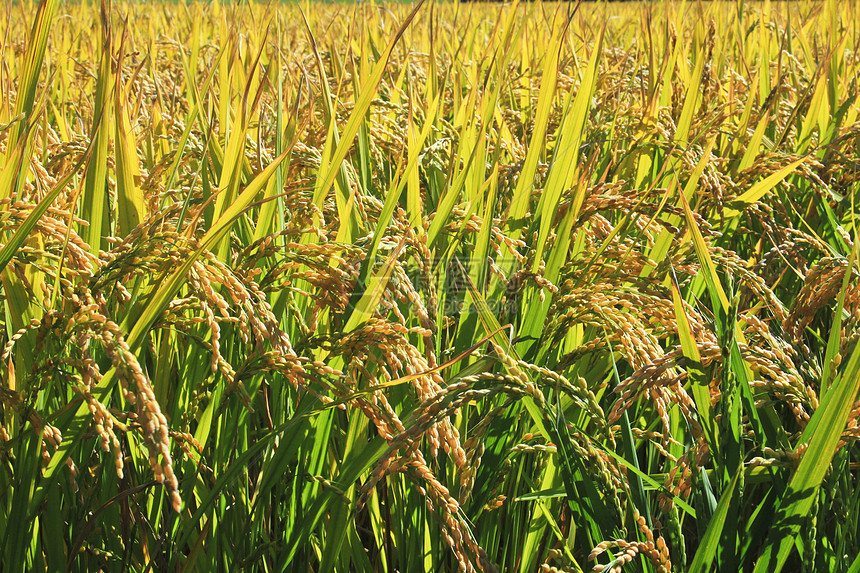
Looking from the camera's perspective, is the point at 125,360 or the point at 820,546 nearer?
the point at 125,360

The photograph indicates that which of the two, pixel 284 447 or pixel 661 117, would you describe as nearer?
pixel 284 447

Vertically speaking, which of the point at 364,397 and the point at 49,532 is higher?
the point at 364,397

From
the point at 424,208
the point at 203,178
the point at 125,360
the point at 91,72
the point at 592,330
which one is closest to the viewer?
the point at 125,360

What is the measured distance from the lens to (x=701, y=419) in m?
0.96

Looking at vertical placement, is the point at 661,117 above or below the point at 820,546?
above

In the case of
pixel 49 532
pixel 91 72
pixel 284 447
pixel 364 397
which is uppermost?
pixel 91 72

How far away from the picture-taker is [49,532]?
39.4 inches

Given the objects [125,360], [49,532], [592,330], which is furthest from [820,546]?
[49,532]

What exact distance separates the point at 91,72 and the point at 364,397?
1892mm

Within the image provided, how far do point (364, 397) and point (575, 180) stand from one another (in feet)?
2.87

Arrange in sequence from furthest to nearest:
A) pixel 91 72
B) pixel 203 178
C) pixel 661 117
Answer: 1. pixel 91 72
2. pixel 661 117
3. pixel 203 178

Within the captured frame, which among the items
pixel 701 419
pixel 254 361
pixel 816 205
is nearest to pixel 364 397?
pixel 254 361

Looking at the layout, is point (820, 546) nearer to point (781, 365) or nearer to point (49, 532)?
point (781, 365)

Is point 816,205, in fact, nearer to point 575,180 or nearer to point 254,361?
point 575,180
